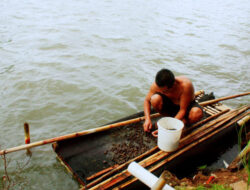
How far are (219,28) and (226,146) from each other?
11035mm

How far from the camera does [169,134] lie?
3.10 meters

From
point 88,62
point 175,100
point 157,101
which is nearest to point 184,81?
point 175,100

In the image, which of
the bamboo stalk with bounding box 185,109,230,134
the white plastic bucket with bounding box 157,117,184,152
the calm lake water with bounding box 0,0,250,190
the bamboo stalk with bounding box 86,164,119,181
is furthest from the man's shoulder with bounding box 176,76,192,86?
the calm lake water with bounding box 0,0,250,190

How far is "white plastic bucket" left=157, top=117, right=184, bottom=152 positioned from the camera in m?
3.10

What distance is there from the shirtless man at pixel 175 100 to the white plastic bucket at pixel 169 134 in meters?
0.37

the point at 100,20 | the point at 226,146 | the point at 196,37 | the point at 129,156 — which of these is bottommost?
the point at 226,146

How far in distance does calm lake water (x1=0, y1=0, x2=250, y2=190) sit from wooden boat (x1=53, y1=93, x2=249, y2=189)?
601 mm

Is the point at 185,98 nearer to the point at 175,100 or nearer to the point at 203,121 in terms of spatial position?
the point at 175,100

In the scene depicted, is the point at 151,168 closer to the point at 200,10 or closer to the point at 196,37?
the point at 196,37

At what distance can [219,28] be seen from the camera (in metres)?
13.4

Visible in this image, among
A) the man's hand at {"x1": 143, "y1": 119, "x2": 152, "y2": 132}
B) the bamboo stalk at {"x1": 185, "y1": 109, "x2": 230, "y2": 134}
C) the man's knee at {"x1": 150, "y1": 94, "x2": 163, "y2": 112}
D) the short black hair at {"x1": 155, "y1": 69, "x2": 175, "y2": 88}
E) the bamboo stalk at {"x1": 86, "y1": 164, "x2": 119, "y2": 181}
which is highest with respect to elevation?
the short black hair at {"x1": 155, "y1": 69, "x2": 175, "y2": 88}

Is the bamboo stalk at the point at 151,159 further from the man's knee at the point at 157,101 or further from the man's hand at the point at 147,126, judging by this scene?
the man's knee at the point at 157,101

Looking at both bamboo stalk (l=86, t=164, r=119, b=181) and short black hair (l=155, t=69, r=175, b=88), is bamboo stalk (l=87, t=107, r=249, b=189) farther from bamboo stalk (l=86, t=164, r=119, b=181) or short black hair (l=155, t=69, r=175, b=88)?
short black hair (l=155, t=69, r=175, b=88)

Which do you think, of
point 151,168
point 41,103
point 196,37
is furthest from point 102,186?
point 196,37
